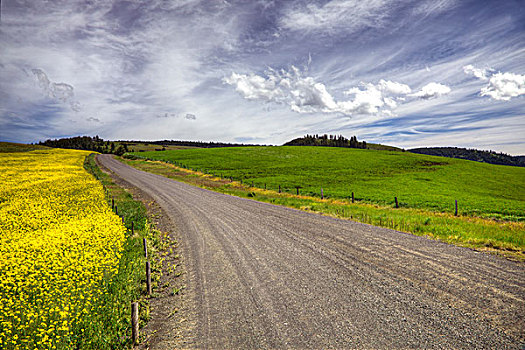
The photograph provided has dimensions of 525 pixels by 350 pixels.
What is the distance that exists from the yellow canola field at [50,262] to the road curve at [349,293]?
2.76 metres

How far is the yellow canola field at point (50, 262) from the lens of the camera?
577 centimetres

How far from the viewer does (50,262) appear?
9133 mm

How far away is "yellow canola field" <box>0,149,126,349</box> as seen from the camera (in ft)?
18.9

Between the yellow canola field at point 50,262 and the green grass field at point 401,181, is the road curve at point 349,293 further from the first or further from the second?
the green grass field at point 401,181

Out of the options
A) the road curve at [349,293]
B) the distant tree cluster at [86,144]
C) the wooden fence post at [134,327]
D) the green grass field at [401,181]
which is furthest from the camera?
the distant tree cluster at [86,144]

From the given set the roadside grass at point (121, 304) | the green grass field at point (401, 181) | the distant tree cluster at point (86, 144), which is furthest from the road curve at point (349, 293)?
the distant tree cluster at point (86, 144)

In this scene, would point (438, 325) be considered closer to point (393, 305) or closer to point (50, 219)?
point (393, 305)

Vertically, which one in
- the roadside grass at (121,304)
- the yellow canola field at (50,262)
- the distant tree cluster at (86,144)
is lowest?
the roadside grass at (121,304)

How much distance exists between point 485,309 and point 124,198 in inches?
1030

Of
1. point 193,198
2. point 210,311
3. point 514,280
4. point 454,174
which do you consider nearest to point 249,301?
point 210,311

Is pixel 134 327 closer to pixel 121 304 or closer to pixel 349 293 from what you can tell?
pixel 121 304

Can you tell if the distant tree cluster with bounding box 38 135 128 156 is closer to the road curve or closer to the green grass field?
the green grass field

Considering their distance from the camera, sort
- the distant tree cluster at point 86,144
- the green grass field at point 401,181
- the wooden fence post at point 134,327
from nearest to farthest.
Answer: the wooden fence post at point 134,327 < the green grass field at point 401,181 < the distant tree cluster at point 86,144

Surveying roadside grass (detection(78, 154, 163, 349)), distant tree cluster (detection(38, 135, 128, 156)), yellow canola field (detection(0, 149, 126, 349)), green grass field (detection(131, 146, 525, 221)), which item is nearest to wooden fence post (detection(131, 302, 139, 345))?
roadside grass (detection(78, 154, 163, 349))
